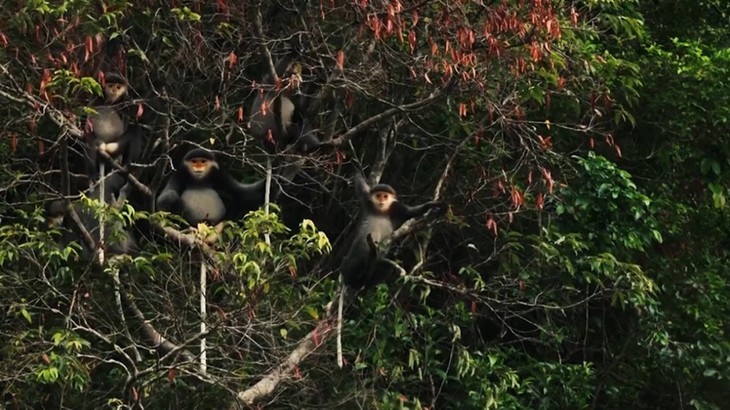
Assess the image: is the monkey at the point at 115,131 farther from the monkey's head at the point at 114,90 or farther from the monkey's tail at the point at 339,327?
the monkey's tail at the point at 339,327

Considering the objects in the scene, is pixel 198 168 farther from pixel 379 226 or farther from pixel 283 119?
pixel 379 226

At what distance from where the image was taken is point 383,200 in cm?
709

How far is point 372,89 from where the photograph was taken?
22.8 feet

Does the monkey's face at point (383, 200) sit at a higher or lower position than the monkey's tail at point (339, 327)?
higher

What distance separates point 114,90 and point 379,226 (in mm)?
1580

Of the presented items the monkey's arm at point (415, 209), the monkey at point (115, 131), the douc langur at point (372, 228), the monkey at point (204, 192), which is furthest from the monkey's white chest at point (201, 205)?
the monkey's arm at point (415, 209)

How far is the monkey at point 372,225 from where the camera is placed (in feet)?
22.6

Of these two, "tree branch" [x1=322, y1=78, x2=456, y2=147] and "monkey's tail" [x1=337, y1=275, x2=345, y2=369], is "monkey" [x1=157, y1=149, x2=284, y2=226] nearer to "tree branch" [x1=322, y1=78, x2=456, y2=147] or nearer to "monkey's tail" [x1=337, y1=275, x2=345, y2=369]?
"tree branch" [x1=322, y1=78, x2=456, y2=147]

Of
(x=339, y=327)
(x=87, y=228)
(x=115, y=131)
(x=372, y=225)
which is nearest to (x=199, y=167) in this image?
(x=115, y=131)

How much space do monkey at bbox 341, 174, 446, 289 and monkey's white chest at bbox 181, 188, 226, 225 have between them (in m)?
0.77

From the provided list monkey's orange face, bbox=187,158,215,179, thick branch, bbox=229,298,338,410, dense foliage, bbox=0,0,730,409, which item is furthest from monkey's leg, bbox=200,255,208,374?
A: monkey's orange face, bbox=187,158,215,179

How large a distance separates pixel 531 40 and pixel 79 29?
2123 mm

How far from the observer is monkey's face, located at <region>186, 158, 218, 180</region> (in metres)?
7.39

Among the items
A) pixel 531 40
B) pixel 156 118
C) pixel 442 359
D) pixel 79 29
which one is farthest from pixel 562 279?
pixel 79 29
